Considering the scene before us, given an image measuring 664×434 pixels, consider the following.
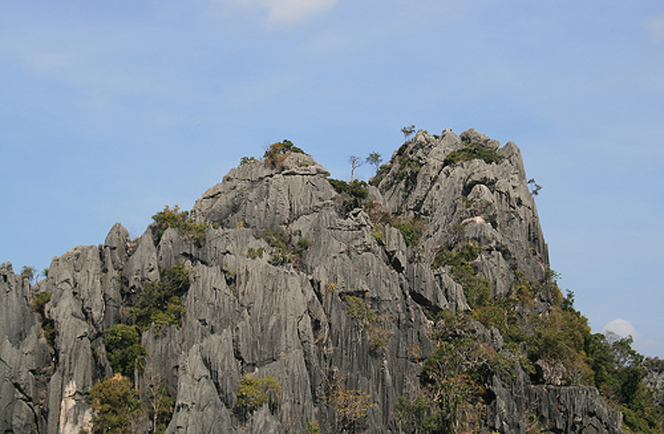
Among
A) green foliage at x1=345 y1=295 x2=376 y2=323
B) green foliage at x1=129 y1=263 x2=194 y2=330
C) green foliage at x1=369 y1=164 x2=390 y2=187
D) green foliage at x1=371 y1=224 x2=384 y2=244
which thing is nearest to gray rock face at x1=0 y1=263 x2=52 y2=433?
green foliage at x1=129 y1=263 x2=194 y2=330

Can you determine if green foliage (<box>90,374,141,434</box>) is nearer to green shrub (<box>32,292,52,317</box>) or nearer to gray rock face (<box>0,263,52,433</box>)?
gray rock face (<box>0,263,52,433</box>)

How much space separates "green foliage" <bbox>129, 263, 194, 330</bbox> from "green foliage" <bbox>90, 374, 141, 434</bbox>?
16.4 feet

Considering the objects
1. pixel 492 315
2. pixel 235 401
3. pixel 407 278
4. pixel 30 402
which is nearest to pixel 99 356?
pixel 30 402

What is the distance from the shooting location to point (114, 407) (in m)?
45.8

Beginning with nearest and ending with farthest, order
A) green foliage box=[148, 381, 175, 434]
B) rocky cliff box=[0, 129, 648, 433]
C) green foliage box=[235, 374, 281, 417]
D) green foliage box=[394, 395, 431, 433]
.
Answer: green foliage box=[235, 374, 281, 417] → rocky cliff box=[0, 129, 648, 433] → green foliage box=[148, 381, 175, 434] → green foliage box=[394, 395, 431, 433]

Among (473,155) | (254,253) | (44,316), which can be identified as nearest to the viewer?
(44,316)

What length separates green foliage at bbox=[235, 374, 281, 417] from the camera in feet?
147

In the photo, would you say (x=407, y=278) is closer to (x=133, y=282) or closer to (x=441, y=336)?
(x=441, y=336)

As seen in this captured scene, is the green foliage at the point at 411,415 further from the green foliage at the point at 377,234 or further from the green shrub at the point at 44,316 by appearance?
the green shrub at the point at 44,316

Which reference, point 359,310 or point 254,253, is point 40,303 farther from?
point 359,310

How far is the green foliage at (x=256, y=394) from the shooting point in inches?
1769

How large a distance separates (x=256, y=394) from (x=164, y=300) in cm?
1098

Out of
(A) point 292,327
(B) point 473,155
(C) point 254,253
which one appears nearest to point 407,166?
(B) point 473,155

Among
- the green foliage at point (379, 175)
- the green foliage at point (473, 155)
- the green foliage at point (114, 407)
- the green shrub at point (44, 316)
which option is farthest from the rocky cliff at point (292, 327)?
the green foliage at point (379, 175)
